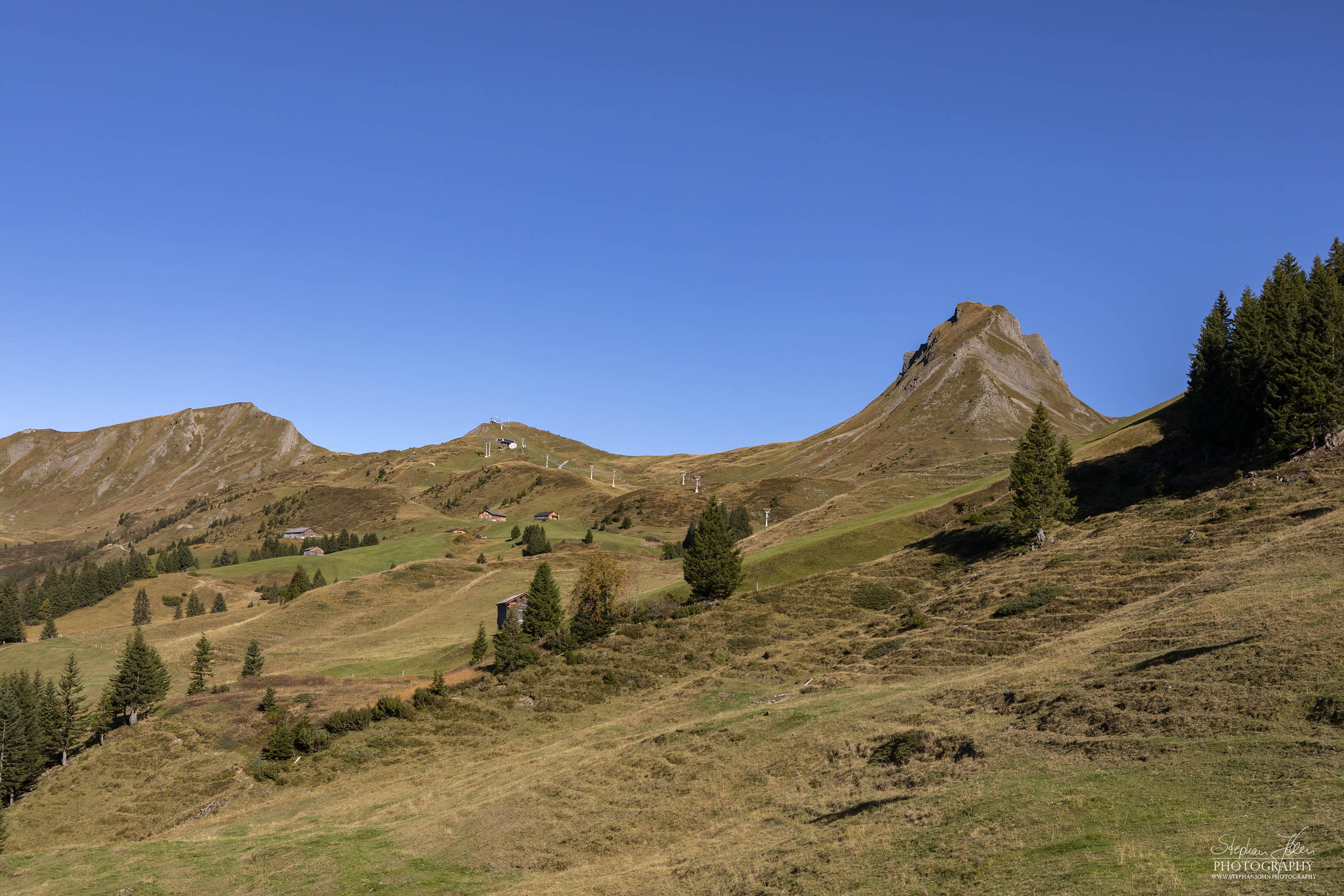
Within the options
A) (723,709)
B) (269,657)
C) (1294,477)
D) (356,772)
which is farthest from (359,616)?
(1294,477)

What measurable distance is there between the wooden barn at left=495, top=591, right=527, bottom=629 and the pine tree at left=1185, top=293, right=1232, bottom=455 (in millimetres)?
71011

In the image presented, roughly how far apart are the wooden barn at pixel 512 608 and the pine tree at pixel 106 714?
34392mm

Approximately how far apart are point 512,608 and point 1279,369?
7815 cm

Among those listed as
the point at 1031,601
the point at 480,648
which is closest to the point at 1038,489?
the point at 1031,601

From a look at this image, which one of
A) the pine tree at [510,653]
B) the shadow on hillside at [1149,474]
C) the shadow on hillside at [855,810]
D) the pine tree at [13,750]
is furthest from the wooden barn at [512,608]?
the shadow on hillside at [1149,474]

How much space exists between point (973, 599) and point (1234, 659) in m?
31.5

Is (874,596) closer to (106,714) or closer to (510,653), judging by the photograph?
(510,653)

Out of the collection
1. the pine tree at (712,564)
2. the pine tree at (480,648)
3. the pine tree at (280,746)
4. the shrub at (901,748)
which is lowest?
the pine tree at (280,746)

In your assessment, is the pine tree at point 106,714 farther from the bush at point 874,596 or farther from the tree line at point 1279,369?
the tree line at point 1279,369

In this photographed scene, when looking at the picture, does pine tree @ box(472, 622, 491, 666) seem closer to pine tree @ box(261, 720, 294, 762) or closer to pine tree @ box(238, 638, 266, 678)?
pine tree @ box(261, 720, 294, 762)

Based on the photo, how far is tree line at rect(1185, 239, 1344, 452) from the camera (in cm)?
6619

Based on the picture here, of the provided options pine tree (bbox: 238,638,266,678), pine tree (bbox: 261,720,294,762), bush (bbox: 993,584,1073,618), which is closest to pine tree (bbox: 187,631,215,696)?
pine tree (bbox: 238,638,266,678)

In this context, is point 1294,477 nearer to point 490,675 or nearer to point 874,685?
point 874,685

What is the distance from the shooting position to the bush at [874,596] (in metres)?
71.8
